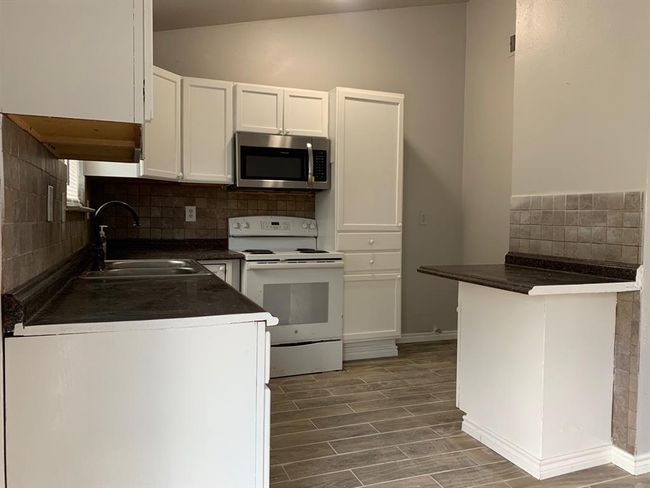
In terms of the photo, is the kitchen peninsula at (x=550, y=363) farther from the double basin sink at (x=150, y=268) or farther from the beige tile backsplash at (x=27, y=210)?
the beige tile backsplash at (x=27, y=210)

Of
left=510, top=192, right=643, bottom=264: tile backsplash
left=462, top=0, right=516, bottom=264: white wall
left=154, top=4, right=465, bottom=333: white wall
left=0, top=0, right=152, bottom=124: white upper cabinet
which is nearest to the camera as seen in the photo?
left=0, top=0, right=152, bottom=124: white upper cabinet

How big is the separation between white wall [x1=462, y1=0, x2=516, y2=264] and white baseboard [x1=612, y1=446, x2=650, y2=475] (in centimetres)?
217

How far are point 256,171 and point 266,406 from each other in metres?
2.49

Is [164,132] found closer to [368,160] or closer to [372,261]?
[368,160]

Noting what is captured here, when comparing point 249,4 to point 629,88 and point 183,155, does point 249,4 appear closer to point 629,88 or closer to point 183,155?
point 183,155

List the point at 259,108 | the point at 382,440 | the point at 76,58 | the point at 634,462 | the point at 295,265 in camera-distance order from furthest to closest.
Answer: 1. the point at 259,108
2. the point at 295,265
3. the point at 382,440
4. the point at 634,462
5. the point at 76,58

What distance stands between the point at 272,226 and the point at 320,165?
0.65m

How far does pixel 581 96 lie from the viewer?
2.44 metres

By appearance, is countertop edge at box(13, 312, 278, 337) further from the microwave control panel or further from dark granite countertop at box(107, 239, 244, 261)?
the microwave control panel

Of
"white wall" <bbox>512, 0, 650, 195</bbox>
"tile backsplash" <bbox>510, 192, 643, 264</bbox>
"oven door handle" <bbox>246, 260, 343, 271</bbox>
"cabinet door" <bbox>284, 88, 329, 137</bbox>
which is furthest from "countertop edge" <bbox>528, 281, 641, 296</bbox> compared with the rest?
"cabinet door" <bbox>284, 88, 329, 137</bbox>

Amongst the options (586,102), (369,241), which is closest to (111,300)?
(586,102)

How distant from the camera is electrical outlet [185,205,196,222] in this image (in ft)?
12.9

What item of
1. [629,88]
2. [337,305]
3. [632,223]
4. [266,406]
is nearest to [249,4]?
[337,305]

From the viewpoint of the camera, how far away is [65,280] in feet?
6.12
